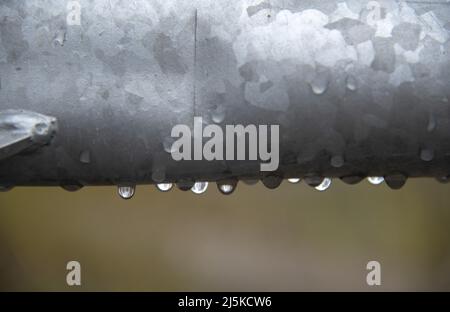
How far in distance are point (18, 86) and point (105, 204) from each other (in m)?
2.00

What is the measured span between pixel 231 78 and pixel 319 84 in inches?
3.7

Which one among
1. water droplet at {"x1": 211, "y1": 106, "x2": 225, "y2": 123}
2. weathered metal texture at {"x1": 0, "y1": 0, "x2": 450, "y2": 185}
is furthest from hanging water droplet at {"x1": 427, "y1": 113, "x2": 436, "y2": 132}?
water droplet at {"x1": 211, "y1": 106, "x2": 225, "y2": 123}

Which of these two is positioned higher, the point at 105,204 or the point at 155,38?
the point at 105,204

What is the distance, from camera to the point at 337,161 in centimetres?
80

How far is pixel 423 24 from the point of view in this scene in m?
0.81

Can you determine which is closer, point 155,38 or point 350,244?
point 155,38

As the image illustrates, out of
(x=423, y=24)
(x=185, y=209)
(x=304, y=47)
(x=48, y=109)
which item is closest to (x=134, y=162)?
(x=48, y=109)

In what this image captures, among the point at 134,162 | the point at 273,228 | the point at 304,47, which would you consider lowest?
the point at 134,162

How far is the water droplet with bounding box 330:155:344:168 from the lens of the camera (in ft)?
2.62

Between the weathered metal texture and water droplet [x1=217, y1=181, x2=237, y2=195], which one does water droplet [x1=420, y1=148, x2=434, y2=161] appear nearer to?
the weathered metal texture

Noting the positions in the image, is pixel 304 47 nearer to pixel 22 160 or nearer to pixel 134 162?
pixel 134 162

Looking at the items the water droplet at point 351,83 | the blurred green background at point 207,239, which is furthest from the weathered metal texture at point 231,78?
the blurred green background at point 207,239

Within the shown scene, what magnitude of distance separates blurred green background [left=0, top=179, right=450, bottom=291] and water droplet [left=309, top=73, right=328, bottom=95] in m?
1.95

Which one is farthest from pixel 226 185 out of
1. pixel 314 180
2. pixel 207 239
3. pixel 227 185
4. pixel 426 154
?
pixel 207 239
